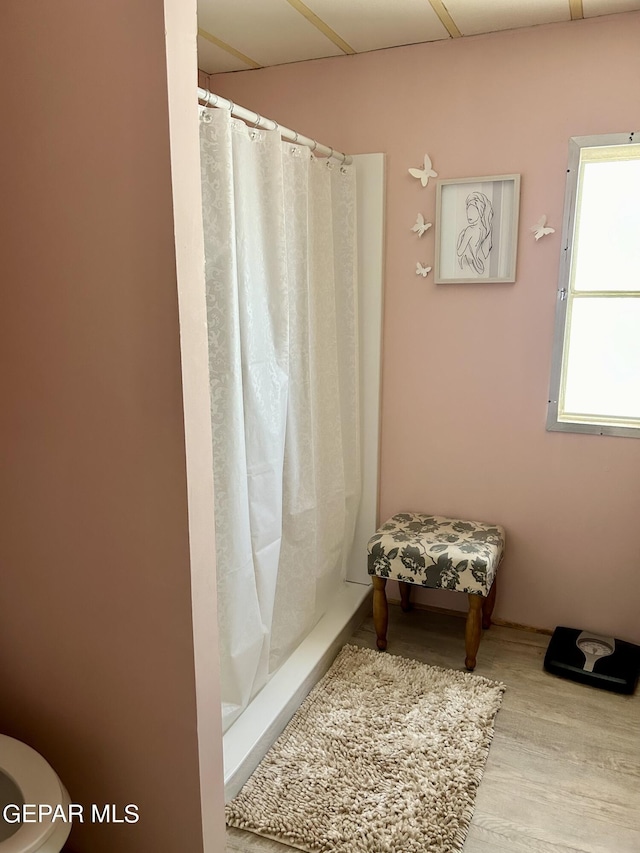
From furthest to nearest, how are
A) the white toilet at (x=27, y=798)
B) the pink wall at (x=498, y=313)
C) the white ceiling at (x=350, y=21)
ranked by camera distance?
the pink wall at (x=498, y=313) → the white ceiling at (x=350, y=21) → the white toilet at (x=27, y=798)

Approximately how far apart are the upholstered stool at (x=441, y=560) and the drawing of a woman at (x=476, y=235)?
978 mm

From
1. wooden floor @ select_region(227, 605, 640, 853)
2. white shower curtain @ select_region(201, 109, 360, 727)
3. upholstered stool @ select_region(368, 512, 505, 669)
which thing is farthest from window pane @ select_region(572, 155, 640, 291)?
wooden floor @ select_region(227, 605, 640, 853)

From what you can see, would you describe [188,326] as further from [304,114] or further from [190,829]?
[304,114]

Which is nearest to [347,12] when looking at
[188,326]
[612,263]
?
[612,263]

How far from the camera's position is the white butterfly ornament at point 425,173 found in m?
2.43

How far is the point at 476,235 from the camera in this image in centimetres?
240

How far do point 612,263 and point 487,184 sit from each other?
532 millimetres

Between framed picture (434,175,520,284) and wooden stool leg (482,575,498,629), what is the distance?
3.90ft

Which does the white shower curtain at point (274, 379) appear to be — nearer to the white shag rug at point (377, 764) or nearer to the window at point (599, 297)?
the white shag rug at point (377, 764)

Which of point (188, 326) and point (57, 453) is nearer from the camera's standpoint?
point (188, 326)

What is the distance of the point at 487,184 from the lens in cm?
236

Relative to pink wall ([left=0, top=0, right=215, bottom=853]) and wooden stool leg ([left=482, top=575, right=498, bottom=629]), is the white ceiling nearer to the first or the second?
pink wall ([left=0, top=0, right=215, bottom=853])

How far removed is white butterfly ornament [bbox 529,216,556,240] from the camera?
230 centimetres

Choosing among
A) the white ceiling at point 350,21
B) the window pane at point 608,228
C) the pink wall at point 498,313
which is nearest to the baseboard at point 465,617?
the pink wall at point 498,313
